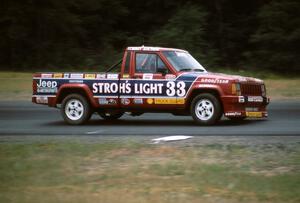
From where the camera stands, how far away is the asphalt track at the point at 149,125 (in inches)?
595

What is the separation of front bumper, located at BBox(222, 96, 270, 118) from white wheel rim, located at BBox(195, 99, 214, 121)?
1.13ft

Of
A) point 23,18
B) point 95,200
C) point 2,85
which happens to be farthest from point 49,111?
point 23,18

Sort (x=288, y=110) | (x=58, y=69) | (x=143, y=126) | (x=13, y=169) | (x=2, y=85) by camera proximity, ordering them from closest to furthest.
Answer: (x=13, y=169) → (x=143, y=126) → (x=288, y=110) → (x=2, y=85) → (x=58, y=69)

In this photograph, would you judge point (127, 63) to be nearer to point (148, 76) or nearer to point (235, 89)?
point (148, 76)

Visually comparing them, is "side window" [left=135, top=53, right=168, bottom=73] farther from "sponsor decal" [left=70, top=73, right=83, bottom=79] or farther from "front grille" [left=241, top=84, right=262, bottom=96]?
"front grille" [left=241, top=84, right=262, bottom=96]

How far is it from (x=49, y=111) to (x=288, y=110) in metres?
7.47

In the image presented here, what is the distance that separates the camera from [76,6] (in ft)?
161

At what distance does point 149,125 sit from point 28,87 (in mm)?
15870

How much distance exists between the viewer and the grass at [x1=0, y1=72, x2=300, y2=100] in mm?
27047

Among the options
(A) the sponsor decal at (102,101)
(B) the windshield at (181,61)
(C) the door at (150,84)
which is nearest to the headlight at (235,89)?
(B) the windshield at (181,61)

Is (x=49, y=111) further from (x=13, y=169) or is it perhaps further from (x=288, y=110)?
(x=13, y=169)

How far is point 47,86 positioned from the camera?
17.8 m

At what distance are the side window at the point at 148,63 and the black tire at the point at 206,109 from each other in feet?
3.79

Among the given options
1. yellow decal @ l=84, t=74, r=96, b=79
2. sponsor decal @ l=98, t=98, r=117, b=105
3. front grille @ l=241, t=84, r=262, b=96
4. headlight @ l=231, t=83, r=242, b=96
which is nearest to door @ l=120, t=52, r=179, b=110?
sponsor decal @ l=98, t=98, r=117, b=105
